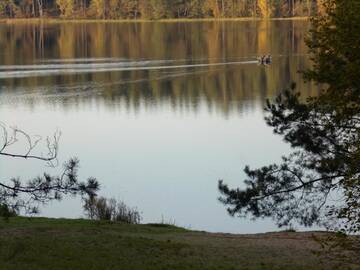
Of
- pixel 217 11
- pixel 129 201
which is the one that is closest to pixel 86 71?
pixel 129 201

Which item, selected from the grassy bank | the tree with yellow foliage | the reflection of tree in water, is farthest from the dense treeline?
the grassy bank

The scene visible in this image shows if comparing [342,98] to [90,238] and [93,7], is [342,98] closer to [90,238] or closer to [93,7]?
[90,238]

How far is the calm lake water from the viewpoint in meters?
18.0

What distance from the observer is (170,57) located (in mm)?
51781

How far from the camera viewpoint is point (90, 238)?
976 cm

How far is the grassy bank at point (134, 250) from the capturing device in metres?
8.43

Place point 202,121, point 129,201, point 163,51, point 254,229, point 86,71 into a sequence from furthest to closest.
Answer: point 163,51, point 86,71, point 202,121, point 129,201, point 254,229

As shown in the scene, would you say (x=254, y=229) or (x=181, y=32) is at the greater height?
(x=181, y=32)

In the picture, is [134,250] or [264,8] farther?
[264,8]

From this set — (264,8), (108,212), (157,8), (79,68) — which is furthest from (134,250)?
(157,8)

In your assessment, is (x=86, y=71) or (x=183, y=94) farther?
(x=86, y=71)

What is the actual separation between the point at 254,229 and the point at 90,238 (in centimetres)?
634

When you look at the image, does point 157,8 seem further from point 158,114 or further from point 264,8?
point 158,114

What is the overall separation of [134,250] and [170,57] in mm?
43233
